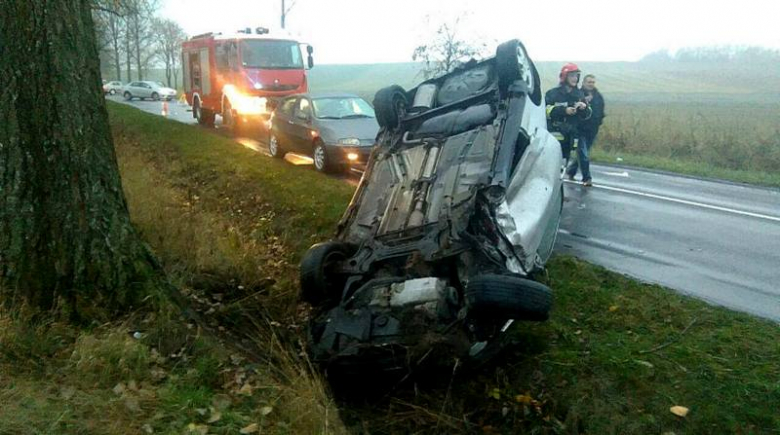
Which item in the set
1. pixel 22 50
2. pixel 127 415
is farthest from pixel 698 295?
pixel 22 50

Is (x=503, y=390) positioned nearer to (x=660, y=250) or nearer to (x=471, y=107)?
(x=471, y=107)

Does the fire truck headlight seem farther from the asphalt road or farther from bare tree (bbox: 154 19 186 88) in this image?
bare tree (bbox: 154 19 186 88)

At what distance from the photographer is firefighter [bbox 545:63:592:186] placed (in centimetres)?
1030

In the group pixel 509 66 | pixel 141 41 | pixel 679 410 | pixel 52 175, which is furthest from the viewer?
pixel 141 41

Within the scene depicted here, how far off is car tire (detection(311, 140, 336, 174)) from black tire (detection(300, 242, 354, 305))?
6776mm

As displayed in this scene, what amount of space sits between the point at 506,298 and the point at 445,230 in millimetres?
911

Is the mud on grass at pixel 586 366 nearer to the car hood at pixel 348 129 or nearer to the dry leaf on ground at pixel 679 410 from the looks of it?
the dry leaf on ground at pixel 679 410

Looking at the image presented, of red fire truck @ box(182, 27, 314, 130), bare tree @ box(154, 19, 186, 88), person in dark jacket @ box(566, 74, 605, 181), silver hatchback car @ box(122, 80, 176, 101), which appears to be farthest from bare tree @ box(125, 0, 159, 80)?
person in dark jacket @ box(566, 74, 605, 181)

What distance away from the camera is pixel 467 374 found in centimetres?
476

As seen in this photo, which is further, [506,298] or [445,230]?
[445,230]

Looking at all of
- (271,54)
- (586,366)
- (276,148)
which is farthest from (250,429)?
(271,54)

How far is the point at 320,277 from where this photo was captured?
17.2 feet

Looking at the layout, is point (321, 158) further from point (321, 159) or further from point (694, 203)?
point (694, 203)

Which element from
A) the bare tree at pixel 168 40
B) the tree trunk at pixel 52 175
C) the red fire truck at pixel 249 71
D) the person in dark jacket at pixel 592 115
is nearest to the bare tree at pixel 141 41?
the bare tree at pixel 168 40
